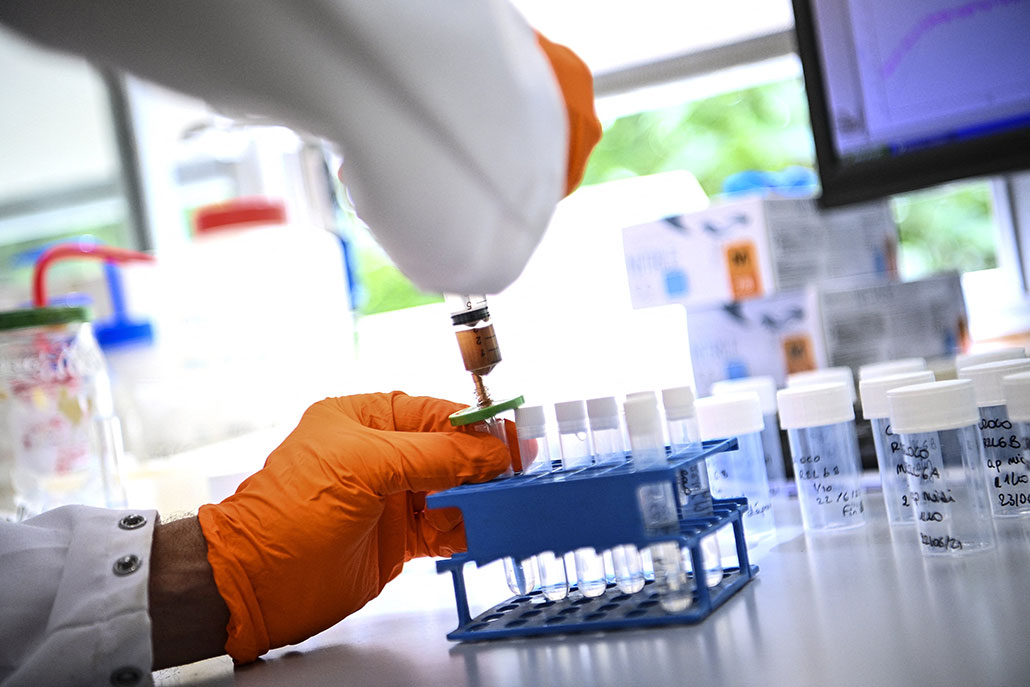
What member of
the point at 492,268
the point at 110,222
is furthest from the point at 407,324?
the point at 492,268

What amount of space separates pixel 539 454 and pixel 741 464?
31cm

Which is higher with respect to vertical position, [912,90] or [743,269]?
[912,90]

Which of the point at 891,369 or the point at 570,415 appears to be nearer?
the point at 570,415

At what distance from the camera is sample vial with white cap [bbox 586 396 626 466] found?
1.01 meters

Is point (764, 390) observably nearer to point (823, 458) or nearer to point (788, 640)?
point (823, 458)

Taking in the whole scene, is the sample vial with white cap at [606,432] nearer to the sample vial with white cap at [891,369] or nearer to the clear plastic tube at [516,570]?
the clear plastic tube at [516,570]

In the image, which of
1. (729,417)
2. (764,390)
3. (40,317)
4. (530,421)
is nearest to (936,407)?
(729,417)

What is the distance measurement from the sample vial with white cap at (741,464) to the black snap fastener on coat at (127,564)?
24.8 inches

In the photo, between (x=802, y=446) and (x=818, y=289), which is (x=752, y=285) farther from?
(x=802, y=446)

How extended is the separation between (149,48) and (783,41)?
6.38 ft

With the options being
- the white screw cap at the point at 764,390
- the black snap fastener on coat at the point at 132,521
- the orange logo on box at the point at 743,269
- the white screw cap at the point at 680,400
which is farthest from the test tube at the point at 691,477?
the orange logo on box at the point at 743,269

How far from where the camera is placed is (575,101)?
799mm

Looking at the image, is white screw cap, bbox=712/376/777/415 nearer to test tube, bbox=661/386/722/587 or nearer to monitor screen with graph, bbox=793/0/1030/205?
monitor screen with graph, bbox=793/0/1030/205

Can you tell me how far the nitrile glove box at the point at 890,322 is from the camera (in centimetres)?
171
